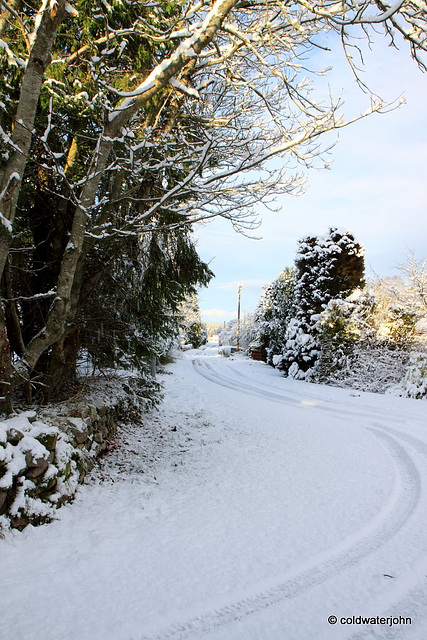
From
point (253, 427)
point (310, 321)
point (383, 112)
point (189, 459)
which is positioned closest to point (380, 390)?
point (310, 321)

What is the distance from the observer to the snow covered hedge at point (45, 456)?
2.98 m

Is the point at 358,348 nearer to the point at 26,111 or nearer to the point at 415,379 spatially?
the point at 415,379

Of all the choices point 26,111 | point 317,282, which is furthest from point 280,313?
point 26,111

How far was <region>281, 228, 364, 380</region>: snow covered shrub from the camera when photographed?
1484 cm

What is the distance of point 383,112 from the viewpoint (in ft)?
12.8

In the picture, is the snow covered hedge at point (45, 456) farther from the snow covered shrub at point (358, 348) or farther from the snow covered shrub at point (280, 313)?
the snow covered shrub at point (280, 313)

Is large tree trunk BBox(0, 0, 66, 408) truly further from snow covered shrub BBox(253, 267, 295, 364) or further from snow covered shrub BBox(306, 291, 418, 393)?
snow covered shrub BBox(253, 267, 295, 364)

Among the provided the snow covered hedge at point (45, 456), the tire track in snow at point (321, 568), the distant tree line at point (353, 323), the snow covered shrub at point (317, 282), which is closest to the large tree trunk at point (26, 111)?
the snow covered hedge at point (45, 456)

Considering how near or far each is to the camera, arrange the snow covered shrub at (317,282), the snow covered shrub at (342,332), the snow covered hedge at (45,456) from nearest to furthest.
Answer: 1. the snow covered hedge at (45,456)
2. the snow covered shrub at (342,332)
3. the snow covered shrub at (317,282)

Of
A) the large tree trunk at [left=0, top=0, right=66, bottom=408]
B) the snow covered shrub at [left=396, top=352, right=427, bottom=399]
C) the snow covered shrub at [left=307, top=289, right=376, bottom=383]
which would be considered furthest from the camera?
the snow covered shrub at [left=307, top=289, right=376, bottom=383]
